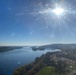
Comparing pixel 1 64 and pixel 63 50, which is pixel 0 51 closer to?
pixel 1 64

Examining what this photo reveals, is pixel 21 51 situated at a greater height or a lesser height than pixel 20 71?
greater

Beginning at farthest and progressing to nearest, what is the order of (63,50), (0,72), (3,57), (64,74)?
(3,57) → (63,50) → (0,72) → (64,74)

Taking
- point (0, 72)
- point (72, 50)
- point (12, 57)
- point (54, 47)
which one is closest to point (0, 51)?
point (12, 57)

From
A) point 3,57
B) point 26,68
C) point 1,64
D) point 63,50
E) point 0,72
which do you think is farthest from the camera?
point 3,57

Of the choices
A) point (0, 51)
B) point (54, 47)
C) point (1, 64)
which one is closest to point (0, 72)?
point (1, 64)

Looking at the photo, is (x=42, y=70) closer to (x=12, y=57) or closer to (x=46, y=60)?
(x=46, y=60)

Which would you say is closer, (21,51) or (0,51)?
(0,51)

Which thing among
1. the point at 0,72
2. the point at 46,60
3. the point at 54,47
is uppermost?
the point at 54,47
